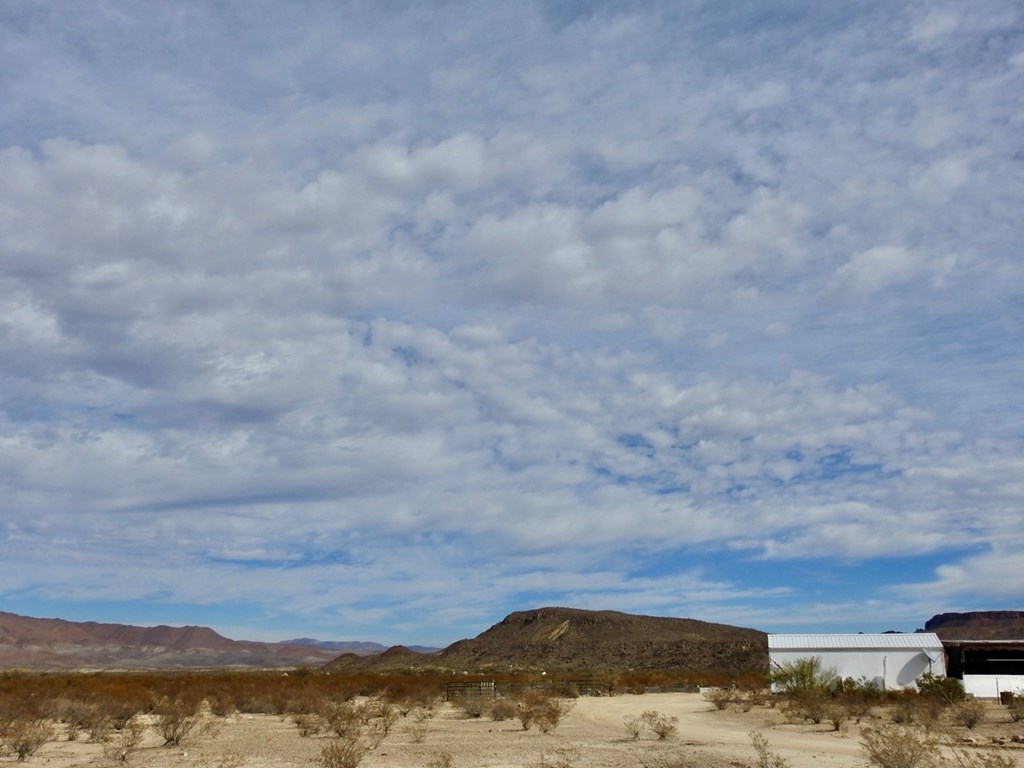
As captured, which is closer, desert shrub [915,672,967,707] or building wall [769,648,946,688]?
desert shrub [915,672,967,707]

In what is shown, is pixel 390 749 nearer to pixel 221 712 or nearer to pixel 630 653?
pixel 221 712

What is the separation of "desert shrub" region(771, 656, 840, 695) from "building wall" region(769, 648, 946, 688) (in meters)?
0.94

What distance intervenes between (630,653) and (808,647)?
205 feet

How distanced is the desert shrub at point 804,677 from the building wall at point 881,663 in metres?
0.94

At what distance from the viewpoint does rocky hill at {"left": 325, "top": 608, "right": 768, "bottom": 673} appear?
342 feet

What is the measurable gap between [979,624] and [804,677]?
153691mm

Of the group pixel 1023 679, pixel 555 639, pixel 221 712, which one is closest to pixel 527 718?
pixel 221 712

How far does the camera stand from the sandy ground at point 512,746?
20.7 meters

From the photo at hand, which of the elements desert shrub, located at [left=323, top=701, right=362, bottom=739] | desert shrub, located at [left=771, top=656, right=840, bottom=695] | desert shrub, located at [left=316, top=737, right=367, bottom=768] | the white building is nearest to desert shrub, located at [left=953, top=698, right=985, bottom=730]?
desert shrub, located at [left=771, top=656, right=840, bottom=695]

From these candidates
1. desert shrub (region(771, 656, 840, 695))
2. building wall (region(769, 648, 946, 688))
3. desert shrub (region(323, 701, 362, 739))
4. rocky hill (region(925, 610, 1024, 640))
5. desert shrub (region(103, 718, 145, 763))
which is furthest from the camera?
rocky hill (region(925, 610, 1024, 640))

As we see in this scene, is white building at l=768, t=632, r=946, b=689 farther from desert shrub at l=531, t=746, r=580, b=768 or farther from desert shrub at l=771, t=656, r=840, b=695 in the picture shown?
desert shrub at l=531, t=746, r=580, b=768

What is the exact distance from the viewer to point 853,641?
180ft

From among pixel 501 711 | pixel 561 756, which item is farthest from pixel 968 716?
pixel 501 711

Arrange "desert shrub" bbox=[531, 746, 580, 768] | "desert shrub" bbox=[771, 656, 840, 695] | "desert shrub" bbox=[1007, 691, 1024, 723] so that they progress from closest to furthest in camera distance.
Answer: "desert shrub" bbox=[531, 746, 580, 768], "desert shrub" bbox=[1007, 691, 1024, 723], "desert shrub" bbox=[771, 656, 840, 695]
